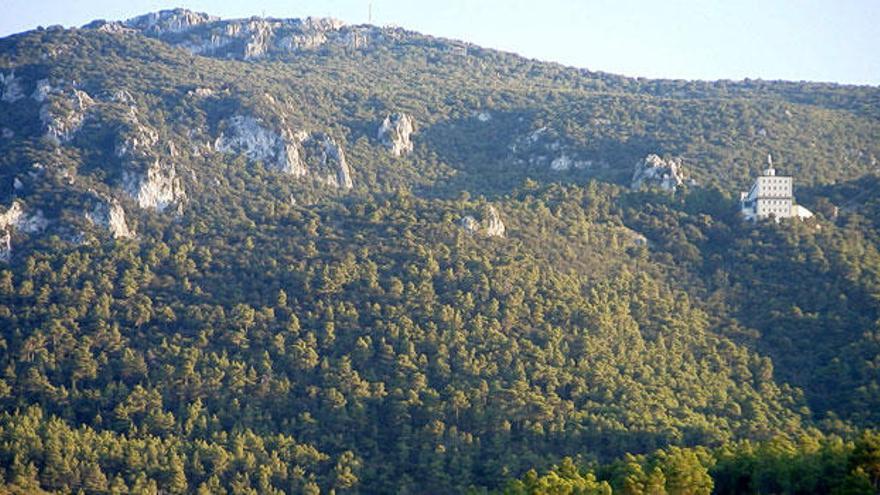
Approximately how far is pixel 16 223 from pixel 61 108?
70.9ft

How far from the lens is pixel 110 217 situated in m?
118

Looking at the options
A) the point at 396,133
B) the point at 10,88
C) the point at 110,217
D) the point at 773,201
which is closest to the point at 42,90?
the point at 10,88

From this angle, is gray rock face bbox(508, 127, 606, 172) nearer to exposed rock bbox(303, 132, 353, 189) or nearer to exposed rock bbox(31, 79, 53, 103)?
exposed rock bbox(303, 132, 353, 189)

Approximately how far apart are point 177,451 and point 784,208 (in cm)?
6423

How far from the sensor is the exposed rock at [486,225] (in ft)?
374

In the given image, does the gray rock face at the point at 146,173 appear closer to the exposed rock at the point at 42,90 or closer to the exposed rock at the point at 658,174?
the exposed rock at the point at 42,90

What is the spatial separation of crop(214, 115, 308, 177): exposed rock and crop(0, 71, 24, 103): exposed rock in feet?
73.9

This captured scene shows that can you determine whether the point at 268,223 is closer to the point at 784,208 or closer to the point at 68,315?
the point at 68,315

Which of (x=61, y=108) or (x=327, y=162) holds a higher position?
(x=61, y=108)

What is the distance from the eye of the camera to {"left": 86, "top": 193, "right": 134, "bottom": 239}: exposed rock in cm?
11769

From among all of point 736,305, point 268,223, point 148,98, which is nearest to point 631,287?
point 736,305

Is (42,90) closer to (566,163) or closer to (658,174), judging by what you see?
(566,163)

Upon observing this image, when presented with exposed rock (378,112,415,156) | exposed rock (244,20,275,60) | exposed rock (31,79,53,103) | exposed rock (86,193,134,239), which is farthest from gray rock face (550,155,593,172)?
exposed rock (244,20,275,60)

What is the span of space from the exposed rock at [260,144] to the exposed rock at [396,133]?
15.5m
